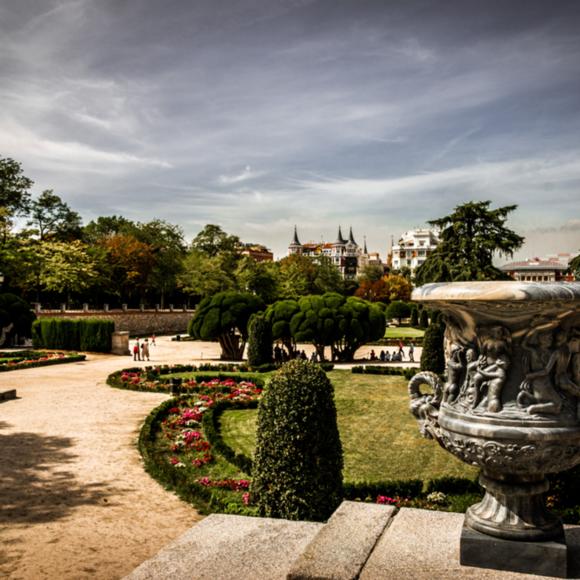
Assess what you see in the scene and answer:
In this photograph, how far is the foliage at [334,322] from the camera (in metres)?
26.4

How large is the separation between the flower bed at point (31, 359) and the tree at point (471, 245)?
19346 mm

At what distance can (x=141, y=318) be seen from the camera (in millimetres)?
48719

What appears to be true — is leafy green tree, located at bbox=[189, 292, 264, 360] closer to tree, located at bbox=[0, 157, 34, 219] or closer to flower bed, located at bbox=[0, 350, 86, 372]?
flower bed, located at bbox=[0, 350, 86, 372]

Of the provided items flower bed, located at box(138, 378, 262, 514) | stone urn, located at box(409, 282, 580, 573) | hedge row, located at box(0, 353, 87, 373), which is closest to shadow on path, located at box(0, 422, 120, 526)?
flower bed, located at box(138, 378, 262, 514)

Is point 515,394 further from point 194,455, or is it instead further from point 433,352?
point 433,352

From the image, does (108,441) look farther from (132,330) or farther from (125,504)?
(132,330)

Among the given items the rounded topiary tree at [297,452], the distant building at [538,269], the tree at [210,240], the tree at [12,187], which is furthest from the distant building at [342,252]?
the rounded topiary tree at [297,452]

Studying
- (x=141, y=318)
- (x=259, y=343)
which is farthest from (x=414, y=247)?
(x=259, y=343)

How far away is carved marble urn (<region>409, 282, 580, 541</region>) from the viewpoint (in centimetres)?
405

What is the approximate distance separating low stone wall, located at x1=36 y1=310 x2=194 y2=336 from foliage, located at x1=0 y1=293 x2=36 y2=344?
5.59 m

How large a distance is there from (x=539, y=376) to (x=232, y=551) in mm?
2936

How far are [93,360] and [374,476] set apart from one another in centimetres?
2171

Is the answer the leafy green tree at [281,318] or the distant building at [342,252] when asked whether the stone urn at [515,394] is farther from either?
the distant building at [342,252]

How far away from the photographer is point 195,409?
1514 centimetres
